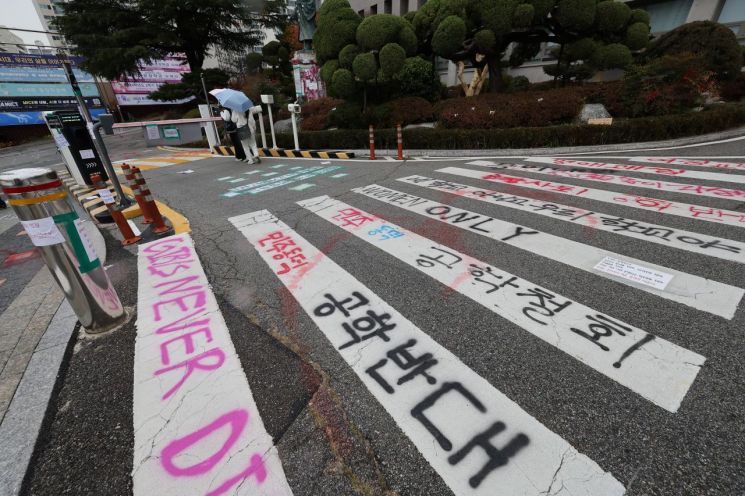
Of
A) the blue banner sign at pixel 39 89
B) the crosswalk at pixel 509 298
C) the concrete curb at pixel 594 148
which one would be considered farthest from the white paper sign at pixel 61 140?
the blue banner sign at pixel 39 89

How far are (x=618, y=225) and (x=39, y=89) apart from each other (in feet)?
153

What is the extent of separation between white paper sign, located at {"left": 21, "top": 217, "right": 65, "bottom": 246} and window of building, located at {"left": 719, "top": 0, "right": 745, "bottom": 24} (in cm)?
2716

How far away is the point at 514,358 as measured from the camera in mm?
2613

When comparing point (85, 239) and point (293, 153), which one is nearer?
point (85, 239)

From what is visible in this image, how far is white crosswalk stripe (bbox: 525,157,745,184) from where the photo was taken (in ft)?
21.6

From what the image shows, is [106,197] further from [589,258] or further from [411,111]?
[411,111]

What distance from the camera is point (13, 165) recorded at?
1922 cm

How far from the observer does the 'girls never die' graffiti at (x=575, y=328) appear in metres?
2.35

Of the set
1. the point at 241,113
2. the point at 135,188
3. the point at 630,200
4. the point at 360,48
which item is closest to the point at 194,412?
the point at 135,188

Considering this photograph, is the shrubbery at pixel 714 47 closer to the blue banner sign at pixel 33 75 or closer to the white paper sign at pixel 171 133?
the white paper sign at pixel 171 133

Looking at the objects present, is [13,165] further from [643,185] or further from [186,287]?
[643,185]

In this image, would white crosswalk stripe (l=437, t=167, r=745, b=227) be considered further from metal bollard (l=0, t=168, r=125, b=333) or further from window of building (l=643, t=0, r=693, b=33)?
window of building (l=643, t=0, r=693, b=33)

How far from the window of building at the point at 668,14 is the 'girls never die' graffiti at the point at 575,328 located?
76.7 ft

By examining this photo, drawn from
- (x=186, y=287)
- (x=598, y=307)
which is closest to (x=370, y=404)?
(x=598, y=307)
